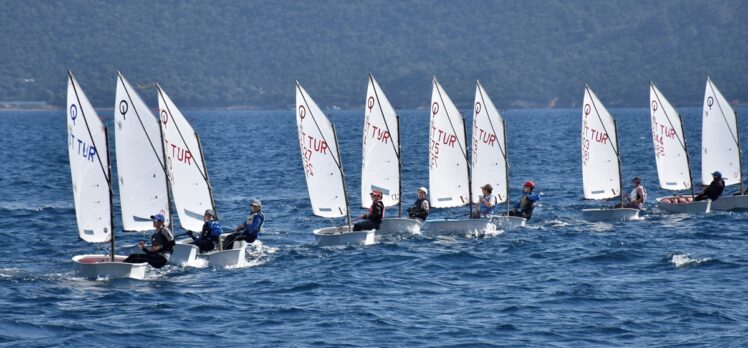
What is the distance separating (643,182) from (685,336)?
3790cm

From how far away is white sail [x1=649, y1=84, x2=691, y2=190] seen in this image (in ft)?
160

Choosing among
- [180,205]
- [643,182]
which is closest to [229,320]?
[180,205]

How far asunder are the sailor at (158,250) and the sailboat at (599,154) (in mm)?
19576

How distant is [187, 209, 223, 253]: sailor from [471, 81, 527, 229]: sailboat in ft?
39.5

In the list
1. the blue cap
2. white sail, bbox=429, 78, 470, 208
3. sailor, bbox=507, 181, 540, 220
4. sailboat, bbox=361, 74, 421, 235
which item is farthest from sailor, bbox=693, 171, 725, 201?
the blue cap

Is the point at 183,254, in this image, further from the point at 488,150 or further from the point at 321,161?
the point at 488,150

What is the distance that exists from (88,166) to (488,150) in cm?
1606

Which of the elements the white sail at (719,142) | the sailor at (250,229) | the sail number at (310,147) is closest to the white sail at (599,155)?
the white sail at (719,142)

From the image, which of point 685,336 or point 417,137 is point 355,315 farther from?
point 417,137

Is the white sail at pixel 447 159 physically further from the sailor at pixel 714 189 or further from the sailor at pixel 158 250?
the sailor at pixel 158 250

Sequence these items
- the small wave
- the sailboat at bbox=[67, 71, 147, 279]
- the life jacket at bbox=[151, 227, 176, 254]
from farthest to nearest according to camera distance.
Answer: the small wave
the life jacket at bbox=[151, 227, 176, 254]
the sailboat at bbox=[67, 71, 147, 279]

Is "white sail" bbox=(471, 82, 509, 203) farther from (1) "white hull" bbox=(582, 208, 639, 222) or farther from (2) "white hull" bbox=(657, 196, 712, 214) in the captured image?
(2) "white hull" bbox=(657, 196, 712, 214)

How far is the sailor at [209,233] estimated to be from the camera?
34.6 meters

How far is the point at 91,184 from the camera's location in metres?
33.4
